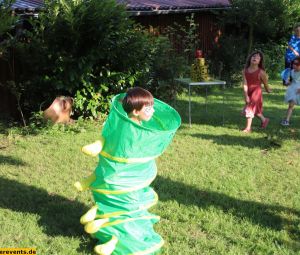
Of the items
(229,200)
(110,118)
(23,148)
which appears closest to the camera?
(110,118)

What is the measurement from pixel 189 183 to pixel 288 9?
11595mm

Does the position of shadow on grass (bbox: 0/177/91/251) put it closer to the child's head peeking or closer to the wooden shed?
the child's head peeking

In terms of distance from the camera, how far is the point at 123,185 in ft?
11.6

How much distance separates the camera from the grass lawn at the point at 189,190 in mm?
3949

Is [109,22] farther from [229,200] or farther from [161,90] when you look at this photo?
[229,200]

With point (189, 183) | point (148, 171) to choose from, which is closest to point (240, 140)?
point (189, 183)

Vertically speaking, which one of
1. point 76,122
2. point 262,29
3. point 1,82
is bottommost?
point 76,122

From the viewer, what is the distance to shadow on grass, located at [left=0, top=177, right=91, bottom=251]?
162 inches

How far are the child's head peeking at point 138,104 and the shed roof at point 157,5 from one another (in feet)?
18.7

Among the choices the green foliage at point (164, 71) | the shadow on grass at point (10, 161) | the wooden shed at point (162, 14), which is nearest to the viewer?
the shadow on grass at point (10, 161)

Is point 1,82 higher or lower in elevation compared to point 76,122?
higher

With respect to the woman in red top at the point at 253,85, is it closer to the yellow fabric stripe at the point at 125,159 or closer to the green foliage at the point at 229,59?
the yellow fabric stripe at the point at 125,159

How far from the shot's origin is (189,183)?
5.33m

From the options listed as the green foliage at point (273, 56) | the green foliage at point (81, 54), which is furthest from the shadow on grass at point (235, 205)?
the green foliage at point (273, 56)
